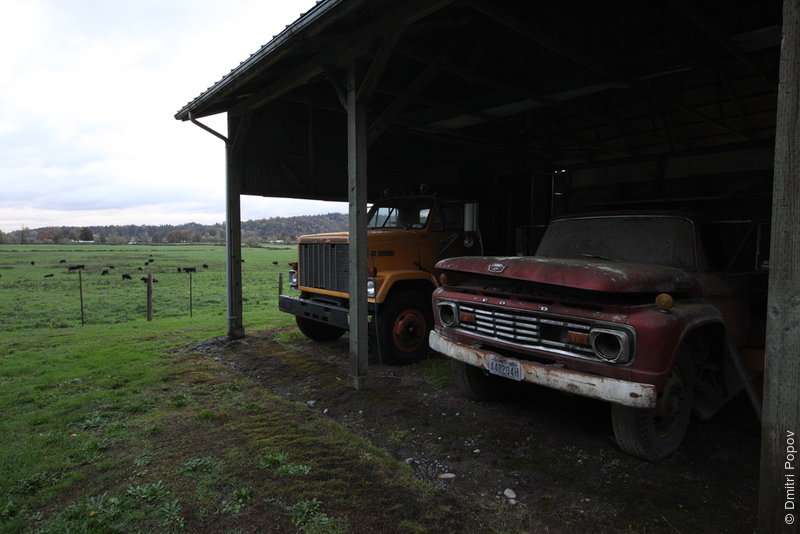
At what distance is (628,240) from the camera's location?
4.20m

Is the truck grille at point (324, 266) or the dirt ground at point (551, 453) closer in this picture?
the dirt ground at point (551, 453)

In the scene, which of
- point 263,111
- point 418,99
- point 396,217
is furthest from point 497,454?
point 263,111

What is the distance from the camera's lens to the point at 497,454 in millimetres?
3529

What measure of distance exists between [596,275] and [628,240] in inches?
63.6

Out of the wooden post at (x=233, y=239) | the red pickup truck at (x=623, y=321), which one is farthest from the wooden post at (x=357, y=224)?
the wooden post at (x=233, y=239)

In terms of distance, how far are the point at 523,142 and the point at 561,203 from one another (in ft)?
9.66

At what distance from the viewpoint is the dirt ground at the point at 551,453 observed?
2730 millimetres

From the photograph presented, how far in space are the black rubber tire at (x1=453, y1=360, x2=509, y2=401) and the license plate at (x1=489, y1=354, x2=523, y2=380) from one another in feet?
3.23

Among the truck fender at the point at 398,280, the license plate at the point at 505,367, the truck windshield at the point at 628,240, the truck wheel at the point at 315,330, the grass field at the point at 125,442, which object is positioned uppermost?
the truck windshield at the point at 628,240

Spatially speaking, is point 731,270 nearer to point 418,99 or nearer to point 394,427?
point 394,427

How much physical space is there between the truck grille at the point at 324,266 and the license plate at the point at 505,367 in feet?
10.2

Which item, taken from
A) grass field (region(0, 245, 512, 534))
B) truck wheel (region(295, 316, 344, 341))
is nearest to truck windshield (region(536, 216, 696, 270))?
grass field (region(0, 245, 512, 534))

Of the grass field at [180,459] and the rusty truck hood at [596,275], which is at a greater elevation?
the rusty truck hood at [596,275]

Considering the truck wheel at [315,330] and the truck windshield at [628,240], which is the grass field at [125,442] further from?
the truck windshield at [628,240]
